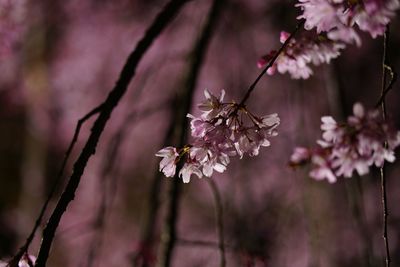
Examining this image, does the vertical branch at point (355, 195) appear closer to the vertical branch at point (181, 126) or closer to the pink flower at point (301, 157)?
the vertical branch at point (181, 126)

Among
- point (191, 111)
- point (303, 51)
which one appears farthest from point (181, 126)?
point (191, 111)

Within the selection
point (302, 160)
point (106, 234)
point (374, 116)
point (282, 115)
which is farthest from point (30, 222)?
point (374, 116)

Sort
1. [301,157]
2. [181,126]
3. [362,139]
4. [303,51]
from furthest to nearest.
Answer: [181,126] → [301,157] → [303,51] → [362,139]

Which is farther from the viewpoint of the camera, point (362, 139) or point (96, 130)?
point (96, 130)

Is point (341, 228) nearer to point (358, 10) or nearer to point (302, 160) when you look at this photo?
point (302, 160)

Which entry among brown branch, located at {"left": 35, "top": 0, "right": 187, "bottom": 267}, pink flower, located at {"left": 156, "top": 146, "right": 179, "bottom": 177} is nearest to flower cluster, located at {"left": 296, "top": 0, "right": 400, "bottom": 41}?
pink flower, located at {"left": 156, "top": 146, "right": 179, "bottom": 177}

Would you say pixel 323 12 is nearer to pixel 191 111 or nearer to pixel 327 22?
pixel 327 22

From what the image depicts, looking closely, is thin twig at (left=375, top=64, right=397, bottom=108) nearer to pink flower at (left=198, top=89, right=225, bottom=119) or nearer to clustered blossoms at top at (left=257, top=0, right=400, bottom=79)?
clustered blossoms at top at (left=257, top=0, right=400, bottom=79)
